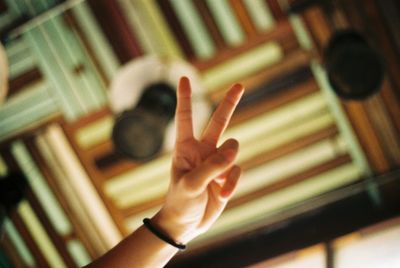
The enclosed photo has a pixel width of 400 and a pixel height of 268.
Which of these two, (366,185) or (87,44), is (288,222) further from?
(87,44)

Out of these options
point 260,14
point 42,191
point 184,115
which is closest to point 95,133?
point 42,191

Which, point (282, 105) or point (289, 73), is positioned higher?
point (289, 73)

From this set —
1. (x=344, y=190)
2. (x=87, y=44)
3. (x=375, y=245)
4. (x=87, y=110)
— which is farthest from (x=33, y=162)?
(x=375, y=245)

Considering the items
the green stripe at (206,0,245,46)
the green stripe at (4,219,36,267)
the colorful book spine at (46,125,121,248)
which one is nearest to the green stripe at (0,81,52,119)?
the colorful book spine at (46,125,121,248)

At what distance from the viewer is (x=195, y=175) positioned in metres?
1.45

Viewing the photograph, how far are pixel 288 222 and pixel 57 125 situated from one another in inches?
90.7

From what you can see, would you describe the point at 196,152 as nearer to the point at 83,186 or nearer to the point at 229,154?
the point at 229,154

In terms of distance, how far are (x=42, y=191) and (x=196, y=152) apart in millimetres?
3052

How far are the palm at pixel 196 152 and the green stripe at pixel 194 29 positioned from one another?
2111 millimetres

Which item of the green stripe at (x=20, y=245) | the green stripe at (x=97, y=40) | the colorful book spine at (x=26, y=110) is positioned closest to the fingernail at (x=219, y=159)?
the green stripe at (x=97, y=40)

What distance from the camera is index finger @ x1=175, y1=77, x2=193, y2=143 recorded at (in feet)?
5.21

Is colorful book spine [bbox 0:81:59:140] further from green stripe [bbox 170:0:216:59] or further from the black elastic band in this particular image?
the black elastic band

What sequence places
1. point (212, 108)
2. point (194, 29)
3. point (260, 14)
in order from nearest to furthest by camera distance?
Answer: point (212, 108), point (260, 14), point (194, 29)

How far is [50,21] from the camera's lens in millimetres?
3650
